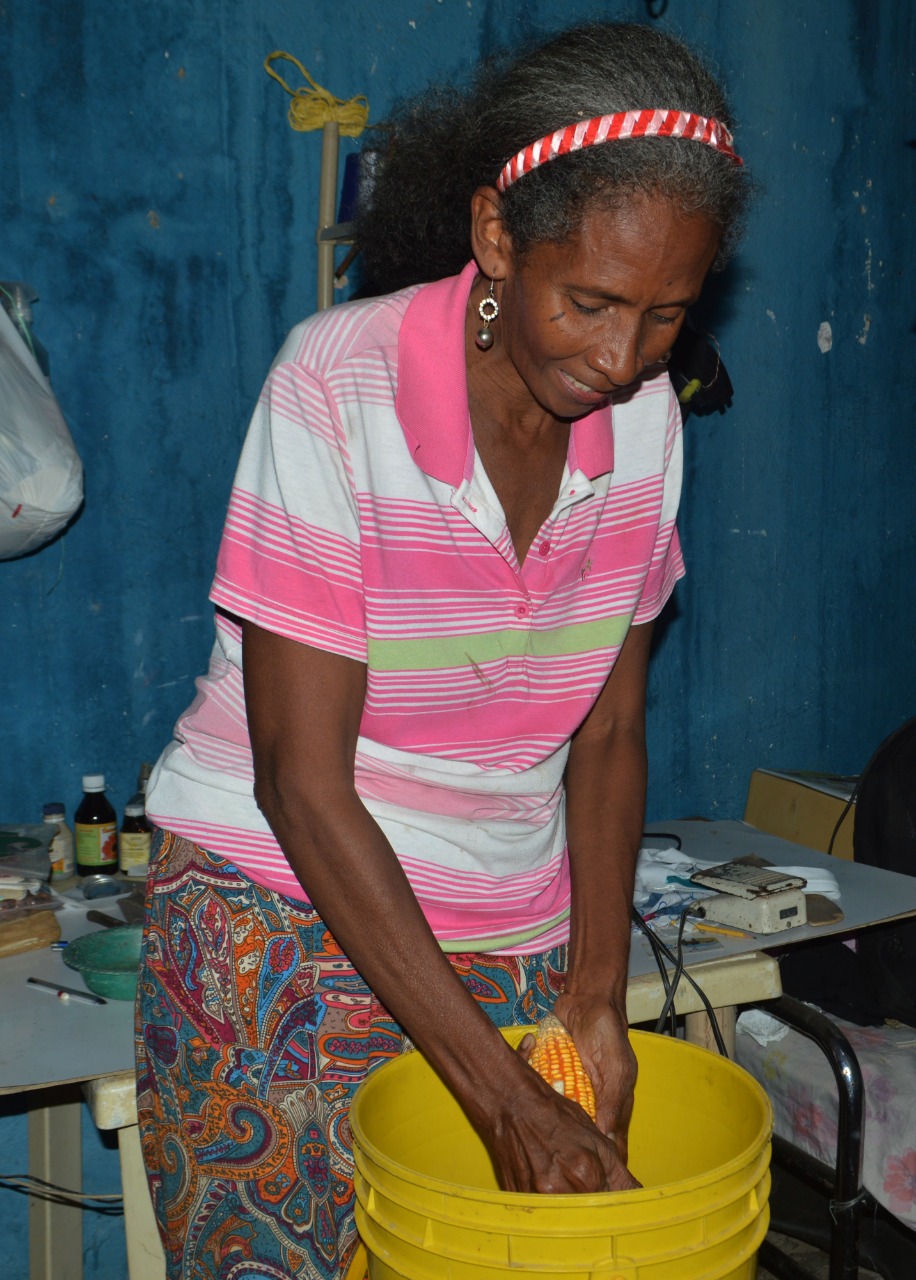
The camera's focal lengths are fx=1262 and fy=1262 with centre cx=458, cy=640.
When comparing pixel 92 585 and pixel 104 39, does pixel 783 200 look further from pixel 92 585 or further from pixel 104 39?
pixel 92 585

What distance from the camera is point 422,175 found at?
141cm

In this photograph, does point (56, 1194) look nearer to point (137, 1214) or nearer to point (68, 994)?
point (68, 994)

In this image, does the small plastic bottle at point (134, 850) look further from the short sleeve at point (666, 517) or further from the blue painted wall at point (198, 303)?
the short sleeve at point (666, 517)

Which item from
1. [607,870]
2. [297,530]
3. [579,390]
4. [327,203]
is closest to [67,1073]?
[607,870]

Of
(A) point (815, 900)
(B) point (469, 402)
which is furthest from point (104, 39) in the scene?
(A) point (815, 900)

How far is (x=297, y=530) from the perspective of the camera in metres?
1.21

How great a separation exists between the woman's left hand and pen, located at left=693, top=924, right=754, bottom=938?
88 centimetres

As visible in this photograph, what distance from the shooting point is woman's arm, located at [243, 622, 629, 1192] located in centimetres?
120

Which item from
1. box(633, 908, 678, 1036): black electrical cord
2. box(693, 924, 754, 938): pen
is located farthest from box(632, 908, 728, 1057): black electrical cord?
box(693, 924, 754, 938): pen

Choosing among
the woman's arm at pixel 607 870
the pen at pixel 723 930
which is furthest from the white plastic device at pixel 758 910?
the woman's arm at pixel 607 870

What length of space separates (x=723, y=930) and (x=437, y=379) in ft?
4.39

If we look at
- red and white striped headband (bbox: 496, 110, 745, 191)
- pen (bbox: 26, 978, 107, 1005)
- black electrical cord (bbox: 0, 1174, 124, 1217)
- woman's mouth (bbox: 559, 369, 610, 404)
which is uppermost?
red and white striped headband (bbox: 496, 110, 745, 191)

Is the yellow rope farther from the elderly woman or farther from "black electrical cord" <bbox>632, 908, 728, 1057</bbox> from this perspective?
"black electrical cord" <bbox>632, 908, 728, 1057</bbox>

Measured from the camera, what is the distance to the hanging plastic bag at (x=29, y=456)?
7.33 feet
